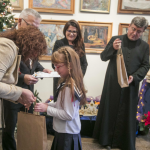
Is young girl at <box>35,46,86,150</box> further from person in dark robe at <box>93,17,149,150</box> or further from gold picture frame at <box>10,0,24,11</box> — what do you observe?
gold picture frame at <box>10,0,24,11</box>

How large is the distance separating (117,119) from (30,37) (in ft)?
5.82

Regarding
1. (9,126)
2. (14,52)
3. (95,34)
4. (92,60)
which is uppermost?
(95,34)

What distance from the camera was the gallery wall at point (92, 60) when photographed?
340cm

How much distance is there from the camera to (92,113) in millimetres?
2912

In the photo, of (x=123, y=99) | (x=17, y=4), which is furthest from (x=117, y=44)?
(x=17, y=4)

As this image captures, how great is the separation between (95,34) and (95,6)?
1.91 ft

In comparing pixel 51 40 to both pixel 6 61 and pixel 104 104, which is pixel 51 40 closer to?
pixel 104 104

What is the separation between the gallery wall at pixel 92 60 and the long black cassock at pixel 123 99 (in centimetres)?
127

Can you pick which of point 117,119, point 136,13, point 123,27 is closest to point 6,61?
point 117,119

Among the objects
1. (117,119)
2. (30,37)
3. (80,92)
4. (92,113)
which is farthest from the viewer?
(92,113)

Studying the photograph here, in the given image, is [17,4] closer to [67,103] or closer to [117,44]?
[117,44]

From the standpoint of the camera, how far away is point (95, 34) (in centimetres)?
348

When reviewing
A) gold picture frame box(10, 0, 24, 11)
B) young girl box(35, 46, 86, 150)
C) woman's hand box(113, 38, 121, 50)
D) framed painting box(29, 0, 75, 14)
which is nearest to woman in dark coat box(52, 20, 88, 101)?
woman's hand box(113, 38, 121, 50)

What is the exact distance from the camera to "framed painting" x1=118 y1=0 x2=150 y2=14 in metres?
3.38
